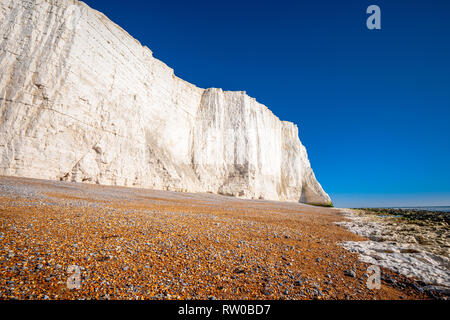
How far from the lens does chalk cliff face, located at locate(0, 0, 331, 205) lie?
16.0m

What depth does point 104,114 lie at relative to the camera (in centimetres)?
2153

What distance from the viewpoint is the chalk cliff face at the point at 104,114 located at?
52.6ft

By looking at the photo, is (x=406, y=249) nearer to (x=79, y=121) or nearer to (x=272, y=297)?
(x=272, y=297)

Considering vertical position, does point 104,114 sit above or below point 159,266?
above

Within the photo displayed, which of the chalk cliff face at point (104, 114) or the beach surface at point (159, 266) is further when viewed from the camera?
the chalk cliff face at point (104, 114)

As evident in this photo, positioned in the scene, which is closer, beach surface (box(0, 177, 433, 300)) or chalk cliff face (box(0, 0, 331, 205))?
beach surface (box(0, 177, 433, 300))

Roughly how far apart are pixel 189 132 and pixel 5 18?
24031 millimetres

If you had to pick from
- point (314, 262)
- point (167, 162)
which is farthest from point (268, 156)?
point (314, 262)

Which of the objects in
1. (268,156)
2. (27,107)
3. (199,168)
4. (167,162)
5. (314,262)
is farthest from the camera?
(268,156)

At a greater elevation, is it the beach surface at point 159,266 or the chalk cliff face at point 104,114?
the chalk cliff face at point 104,114

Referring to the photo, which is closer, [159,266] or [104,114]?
[159,266]

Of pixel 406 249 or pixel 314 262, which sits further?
pixel 406 249

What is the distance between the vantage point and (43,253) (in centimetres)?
298
